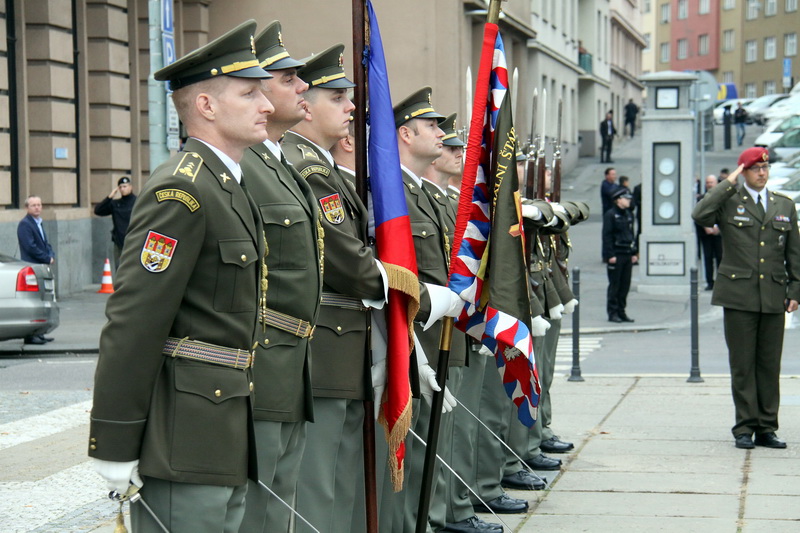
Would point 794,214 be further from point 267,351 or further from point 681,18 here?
point 681,18

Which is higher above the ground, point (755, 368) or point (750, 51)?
point (750, 51)

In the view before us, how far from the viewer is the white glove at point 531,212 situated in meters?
7.23

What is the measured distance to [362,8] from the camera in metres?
5.15

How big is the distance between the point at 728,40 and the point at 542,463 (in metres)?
98.1

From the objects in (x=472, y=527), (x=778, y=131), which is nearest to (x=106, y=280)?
(x=472, y=527)

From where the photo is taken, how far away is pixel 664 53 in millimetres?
109500

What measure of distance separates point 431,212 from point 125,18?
1914 centimetres

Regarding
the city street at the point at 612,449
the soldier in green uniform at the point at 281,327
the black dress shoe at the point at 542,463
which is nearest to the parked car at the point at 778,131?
the city street at the point at 612,449

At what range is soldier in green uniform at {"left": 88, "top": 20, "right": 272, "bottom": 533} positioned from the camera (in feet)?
11.9

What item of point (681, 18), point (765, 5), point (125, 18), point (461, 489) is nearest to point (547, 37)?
point (125, 18)

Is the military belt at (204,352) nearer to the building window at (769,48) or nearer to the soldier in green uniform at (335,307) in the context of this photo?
the soldier in green uniform at (335,307)

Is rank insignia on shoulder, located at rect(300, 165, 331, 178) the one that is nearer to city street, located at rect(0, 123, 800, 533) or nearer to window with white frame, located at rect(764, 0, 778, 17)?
city street, located at rect(0, 123, 800, 533)

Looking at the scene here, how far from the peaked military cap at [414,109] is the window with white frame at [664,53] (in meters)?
106

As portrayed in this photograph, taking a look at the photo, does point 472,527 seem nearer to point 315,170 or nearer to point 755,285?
point 315,170
